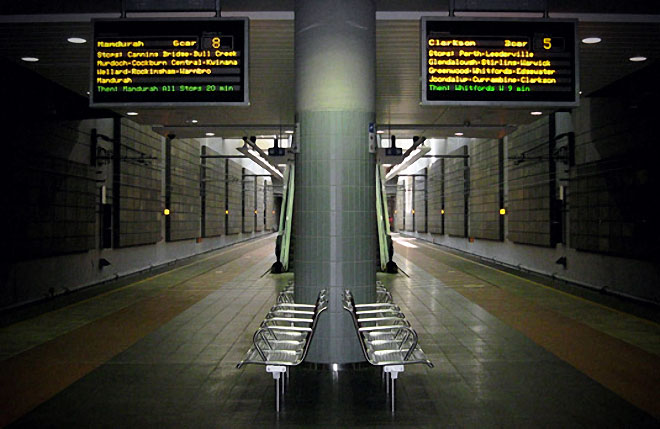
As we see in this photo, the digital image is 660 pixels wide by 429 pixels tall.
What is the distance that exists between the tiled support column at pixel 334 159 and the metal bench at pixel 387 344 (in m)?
0.27

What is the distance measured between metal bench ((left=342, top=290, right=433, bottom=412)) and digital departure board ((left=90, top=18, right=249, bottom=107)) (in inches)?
104

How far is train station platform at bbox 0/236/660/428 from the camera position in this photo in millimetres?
4504

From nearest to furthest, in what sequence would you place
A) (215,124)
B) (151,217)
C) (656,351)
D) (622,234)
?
(656,351)
(622,234)
(215,124)
(151,217)

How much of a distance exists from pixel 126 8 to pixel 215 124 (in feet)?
30.9

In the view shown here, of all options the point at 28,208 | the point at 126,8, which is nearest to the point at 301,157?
the point at 126,8

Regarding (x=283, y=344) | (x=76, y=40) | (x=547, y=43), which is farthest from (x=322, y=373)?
(x=76, y=40)

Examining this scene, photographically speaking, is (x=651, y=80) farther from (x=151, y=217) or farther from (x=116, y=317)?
(x=151, y=217)

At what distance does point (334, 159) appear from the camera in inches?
241

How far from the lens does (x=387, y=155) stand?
44.4ft

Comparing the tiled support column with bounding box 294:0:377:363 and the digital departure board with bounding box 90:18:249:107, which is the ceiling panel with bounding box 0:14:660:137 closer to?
the digital departure board with bounding box 90:18:249:107

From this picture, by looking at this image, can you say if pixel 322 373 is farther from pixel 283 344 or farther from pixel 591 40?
pixel 591 40

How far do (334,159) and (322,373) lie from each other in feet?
8.02

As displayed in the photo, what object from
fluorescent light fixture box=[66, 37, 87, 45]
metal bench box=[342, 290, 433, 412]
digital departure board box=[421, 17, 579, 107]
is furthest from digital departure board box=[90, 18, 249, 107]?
fluorescent light fixture box=[66, 37, 87, 45]

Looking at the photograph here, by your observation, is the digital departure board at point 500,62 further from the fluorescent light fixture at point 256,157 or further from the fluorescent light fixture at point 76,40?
the fluorescent light fixture at point 256,157
